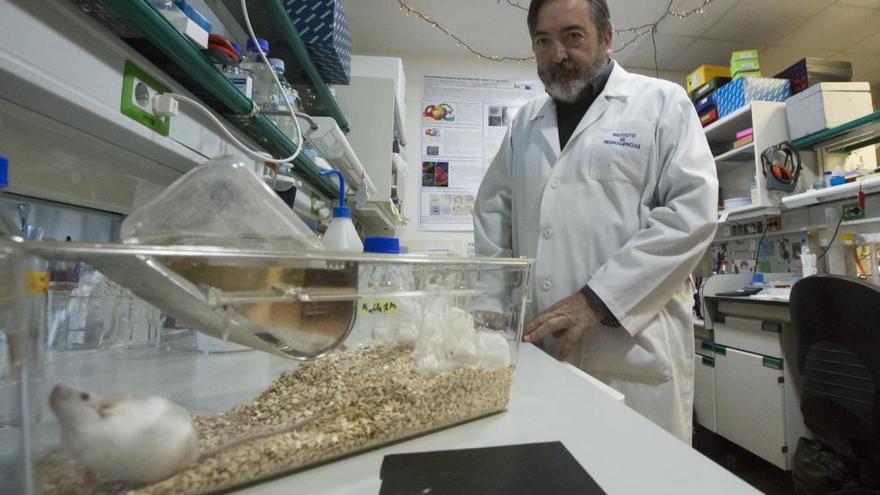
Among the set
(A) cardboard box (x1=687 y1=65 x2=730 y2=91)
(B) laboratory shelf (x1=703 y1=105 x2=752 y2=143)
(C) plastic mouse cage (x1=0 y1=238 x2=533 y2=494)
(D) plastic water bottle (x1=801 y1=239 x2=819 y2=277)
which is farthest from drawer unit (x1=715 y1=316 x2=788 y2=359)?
(C) plastic mouse cage (x1=0 y1=238 x2=533 y2=494)

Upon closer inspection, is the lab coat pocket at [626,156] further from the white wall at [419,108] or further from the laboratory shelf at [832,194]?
the white wall at [419,108]

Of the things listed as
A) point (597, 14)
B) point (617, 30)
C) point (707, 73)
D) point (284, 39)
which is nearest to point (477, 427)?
point (597, 14)

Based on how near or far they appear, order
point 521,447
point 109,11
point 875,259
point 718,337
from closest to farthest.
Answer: point 521,447 → point 109,11 → point 875,259 → point 718,337

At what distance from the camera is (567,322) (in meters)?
0.93

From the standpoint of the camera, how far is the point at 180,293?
345mm

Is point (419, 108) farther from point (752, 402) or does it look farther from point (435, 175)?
point (752, 402)

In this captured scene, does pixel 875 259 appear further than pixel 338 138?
Yes

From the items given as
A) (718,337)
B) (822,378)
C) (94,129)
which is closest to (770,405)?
(718,337)

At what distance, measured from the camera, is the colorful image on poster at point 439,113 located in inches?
123

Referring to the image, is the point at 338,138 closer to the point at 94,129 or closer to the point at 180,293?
the point at 94,129

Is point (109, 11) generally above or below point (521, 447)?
above

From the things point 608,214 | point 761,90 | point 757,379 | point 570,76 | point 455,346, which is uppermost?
point 761,90

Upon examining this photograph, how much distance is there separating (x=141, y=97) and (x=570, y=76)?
117cm

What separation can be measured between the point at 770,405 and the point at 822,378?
0.82 meters
